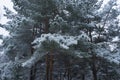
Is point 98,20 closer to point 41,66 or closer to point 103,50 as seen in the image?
point 103,50

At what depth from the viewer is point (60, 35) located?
6043 mm

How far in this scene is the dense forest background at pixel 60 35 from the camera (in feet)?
22.0

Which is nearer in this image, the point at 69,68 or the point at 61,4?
the point at 61,4

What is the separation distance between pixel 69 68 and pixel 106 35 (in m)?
2.83

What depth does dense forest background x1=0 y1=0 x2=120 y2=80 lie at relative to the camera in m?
6.70

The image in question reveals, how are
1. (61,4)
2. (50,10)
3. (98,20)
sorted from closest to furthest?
1. (61,4)
2. (50,10)
3. (98,20)

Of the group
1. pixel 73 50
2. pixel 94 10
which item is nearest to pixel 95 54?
pixel 73 50

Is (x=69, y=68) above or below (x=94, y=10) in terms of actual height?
below

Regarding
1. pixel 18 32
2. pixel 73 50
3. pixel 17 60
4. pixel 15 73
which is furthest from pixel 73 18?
pixel 15 73

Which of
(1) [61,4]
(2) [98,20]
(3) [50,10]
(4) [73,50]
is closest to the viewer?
(4) [73,50]

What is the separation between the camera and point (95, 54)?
7.89m

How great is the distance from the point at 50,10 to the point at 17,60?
2.76 m

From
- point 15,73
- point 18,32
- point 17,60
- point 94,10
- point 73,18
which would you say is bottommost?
point 15,73

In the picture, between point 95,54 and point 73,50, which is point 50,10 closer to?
point 73,50
